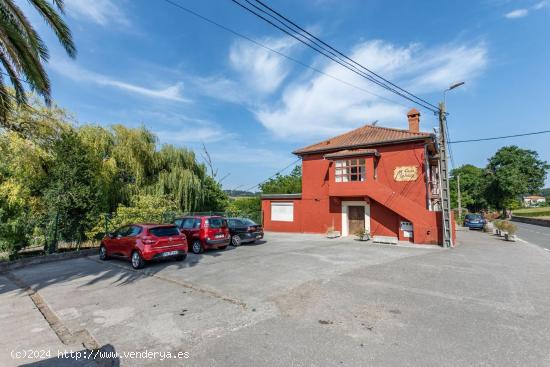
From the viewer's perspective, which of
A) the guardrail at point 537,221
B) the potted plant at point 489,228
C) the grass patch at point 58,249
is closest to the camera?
the grass patch at point 58,249

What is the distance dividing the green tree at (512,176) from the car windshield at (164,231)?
52.7 meters

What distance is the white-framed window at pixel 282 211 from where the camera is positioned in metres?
22.6

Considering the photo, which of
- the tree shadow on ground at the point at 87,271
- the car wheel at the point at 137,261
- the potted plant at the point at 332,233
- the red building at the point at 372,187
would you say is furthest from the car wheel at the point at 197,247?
the red building at the point at 372,187

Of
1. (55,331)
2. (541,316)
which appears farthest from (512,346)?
(55,331)

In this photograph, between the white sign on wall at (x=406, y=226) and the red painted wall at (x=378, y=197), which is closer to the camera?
the red painted wall at (x=378, y=197)

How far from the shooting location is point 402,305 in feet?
19.5

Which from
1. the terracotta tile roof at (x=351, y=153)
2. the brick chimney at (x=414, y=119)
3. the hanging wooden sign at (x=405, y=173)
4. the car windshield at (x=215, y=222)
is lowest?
the car windshield at (x=215, y=222)

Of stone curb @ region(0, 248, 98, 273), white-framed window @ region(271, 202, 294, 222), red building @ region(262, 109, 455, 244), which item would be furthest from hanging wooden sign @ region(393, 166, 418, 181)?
stone curb @ region(0, 248, 98, 273)

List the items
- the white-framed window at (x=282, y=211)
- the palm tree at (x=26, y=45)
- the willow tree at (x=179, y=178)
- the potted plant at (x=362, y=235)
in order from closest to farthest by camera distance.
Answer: the palm tree at (x=26, y=45) → the potted plant at (x=362, y=235) → the willow tree at (x=179, y=178) → the white-framed window at (x=282, y=211)

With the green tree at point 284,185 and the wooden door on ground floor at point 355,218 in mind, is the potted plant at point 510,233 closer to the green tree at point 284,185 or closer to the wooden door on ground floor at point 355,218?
the wooden door on ground floor at point 355,218

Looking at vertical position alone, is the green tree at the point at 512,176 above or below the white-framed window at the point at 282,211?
above

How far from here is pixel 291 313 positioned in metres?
5.53

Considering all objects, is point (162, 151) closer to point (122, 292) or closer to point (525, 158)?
point (122, 292)

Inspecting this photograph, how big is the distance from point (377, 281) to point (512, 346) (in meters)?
3.75
